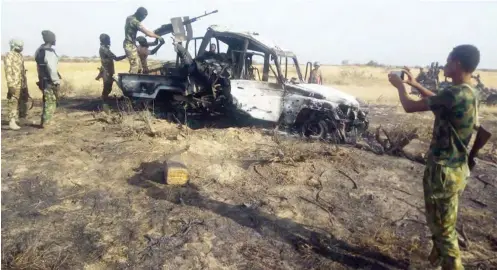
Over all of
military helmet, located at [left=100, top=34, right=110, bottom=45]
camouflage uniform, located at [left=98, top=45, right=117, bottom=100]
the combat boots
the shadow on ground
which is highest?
military helmet, located at [left=100, top=34, right=110, bottom=45]

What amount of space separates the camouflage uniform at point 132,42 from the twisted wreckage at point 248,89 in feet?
2.45

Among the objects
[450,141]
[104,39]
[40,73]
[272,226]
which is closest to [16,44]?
[40,73]

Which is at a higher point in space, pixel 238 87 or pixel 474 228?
pixel 238 87

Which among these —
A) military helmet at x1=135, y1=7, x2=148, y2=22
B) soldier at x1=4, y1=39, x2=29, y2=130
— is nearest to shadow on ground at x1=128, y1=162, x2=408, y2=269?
soldier at x1=4, y1=39, x2=29, y2=130

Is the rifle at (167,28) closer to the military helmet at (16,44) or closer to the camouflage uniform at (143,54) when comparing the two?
the camouflage uniform at (143,54)

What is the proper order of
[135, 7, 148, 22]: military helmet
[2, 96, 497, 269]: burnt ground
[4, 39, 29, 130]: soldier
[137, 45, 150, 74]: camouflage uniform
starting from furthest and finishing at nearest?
[137, 45, 150, 74]: camouflage uniform → [135, 7, 148, 22]: military helmet → [4, 39, 29, 130]: soldier → [2, 96, 497, 269]: burnt ground

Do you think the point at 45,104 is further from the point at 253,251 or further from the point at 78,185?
the point at 253,251

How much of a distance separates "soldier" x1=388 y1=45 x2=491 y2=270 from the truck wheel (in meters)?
4.13

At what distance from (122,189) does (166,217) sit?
1002 mm

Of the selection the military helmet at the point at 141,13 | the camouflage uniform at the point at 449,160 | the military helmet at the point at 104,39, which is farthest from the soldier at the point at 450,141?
the military helmet at the point at 104,39

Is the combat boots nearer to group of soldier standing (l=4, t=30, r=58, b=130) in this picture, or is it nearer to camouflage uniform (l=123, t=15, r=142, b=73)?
group of soldier standing (l=4, t=30, r=58, b=130)

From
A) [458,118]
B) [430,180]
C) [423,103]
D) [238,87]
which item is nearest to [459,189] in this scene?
[430,180]

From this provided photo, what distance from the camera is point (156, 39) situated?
8562 mm

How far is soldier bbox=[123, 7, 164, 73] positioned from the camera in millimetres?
8125
